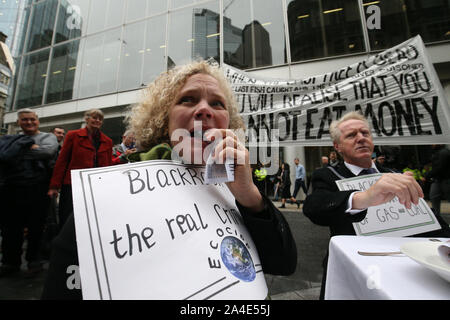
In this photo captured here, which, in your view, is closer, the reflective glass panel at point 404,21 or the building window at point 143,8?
the reflective glass panel at point 404,21

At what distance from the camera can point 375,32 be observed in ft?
23.4

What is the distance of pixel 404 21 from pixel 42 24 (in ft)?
62.4

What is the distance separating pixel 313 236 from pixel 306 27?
313 inches

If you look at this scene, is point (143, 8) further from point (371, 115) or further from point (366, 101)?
point (371, 115)

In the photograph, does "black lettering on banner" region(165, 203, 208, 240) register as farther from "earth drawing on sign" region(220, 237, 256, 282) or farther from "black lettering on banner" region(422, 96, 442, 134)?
"black lettering on banner" region(422, 96, 442, 134)

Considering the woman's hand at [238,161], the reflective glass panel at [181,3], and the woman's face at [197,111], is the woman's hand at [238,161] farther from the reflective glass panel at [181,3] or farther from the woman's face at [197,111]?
the reflective glass panel at [181,3]

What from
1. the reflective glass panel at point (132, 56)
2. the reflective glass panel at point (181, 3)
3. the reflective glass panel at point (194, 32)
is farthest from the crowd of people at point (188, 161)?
the reflective glass panel at point (181, 3)

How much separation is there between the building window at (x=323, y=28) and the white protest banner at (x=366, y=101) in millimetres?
6056

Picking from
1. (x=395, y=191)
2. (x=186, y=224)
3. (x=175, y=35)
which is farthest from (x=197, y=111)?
(x=175, y=35)

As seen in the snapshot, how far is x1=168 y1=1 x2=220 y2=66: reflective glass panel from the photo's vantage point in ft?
29.3

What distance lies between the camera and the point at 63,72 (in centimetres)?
1152

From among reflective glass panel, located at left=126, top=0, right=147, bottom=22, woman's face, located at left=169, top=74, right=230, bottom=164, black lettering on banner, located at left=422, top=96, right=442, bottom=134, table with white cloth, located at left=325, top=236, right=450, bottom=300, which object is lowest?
table with white cloth, located at left=325, top=236, right=450, bottom=300

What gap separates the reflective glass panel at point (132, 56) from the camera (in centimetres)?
991

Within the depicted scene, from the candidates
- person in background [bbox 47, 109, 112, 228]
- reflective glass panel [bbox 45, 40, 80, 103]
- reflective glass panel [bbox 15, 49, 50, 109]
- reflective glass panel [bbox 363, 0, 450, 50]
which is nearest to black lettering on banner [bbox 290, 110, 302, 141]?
person in background [bbox 47, 109, 112, 228]
